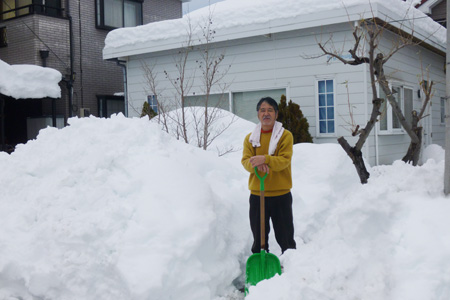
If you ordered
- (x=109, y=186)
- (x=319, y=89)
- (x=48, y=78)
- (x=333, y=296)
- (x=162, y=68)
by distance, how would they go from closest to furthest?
(x=333, y=296) → (x=109, y=186) → (x=319, y=89) → (x=162, y=68) → (x=48, y=78)

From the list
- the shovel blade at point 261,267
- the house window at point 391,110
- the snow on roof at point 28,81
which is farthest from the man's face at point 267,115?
the snow on roof at point 28,81

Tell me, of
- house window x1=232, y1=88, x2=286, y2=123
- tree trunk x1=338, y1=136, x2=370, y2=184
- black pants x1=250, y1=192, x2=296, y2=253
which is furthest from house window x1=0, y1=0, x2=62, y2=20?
black pants x1=250, y1=192, x2=296, y2=253

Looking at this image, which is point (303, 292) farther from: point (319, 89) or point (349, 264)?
point (319, 89)

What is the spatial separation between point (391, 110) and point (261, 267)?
22.3ft

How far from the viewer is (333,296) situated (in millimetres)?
2865

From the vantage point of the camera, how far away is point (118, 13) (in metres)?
15.4

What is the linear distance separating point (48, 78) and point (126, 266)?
1011 cm

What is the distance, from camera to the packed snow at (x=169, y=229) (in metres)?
2.90

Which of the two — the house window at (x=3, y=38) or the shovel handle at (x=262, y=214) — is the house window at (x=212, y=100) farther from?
the house window at (x=3, y=38)

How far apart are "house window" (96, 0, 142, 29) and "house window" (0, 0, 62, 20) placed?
1.33 metres

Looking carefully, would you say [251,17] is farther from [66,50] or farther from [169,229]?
[66,50]

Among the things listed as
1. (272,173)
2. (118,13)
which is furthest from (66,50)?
(272,173)

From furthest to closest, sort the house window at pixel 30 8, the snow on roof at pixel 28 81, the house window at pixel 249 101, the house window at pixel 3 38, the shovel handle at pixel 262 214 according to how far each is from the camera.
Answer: the house window at pixel 3 38
the house window at pixel 30 8
the snow on roof at pixel 28 81
the house window at pixel 249 101
the shovel handle at pixel 262 214

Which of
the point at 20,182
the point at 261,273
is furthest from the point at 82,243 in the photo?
the point at 261,273
